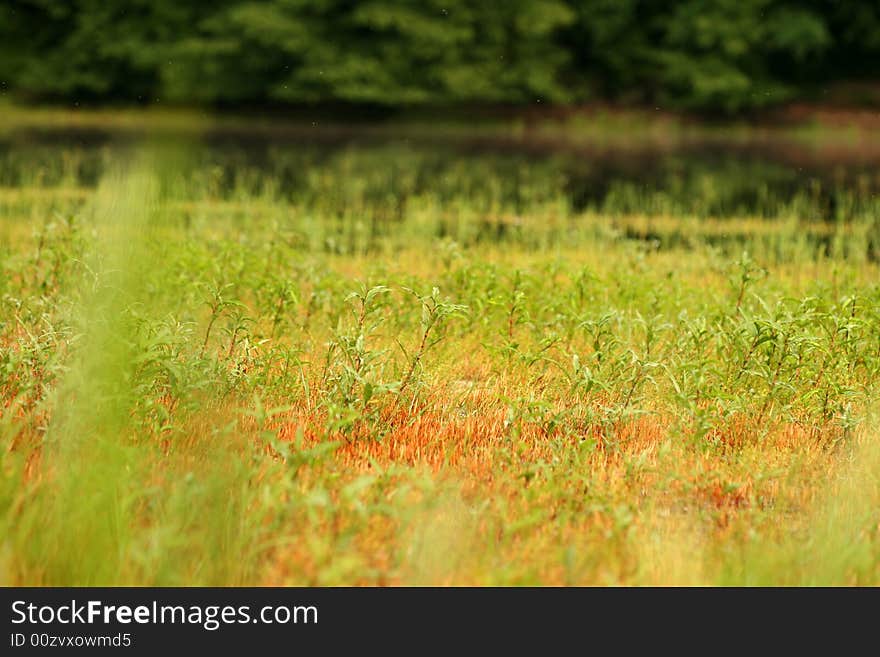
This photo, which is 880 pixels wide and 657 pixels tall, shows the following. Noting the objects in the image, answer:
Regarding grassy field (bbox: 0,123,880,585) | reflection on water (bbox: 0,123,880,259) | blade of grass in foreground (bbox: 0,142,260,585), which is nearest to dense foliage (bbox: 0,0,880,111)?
reflection on water (bbox: 0,123,880,259)

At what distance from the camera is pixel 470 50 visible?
34.9 m

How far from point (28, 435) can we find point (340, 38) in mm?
32867

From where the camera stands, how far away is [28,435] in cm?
383

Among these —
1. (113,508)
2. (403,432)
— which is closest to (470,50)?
(403,432)

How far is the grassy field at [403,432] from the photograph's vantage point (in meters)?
2.93

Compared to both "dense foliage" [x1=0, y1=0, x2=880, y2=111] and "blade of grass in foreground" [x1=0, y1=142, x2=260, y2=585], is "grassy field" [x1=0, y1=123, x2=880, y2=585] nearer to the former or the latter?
"blade of grass in foreground" [x1=0, y1=142, x2=260, y2=585]

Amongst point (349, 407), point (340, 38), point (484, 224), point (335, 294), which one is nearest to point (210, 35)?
point (340, 38)

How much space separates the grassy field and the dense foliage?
1030 inches

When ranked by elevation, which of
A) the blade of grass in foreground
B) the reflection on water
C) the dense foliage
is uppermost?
the dense foliage

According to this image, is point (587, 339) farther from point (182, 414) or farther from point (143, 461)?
point (143, 461)

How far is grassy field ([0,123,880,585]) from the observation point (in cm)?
293

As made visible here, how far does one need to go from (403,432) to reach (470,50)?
31.9m

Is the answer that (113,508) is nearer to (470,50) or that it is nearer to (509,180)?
(509,180)

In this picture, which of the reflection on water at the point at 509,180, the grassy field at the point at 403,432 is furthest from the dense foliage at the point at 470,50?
the grassy field at the point at 403,432
